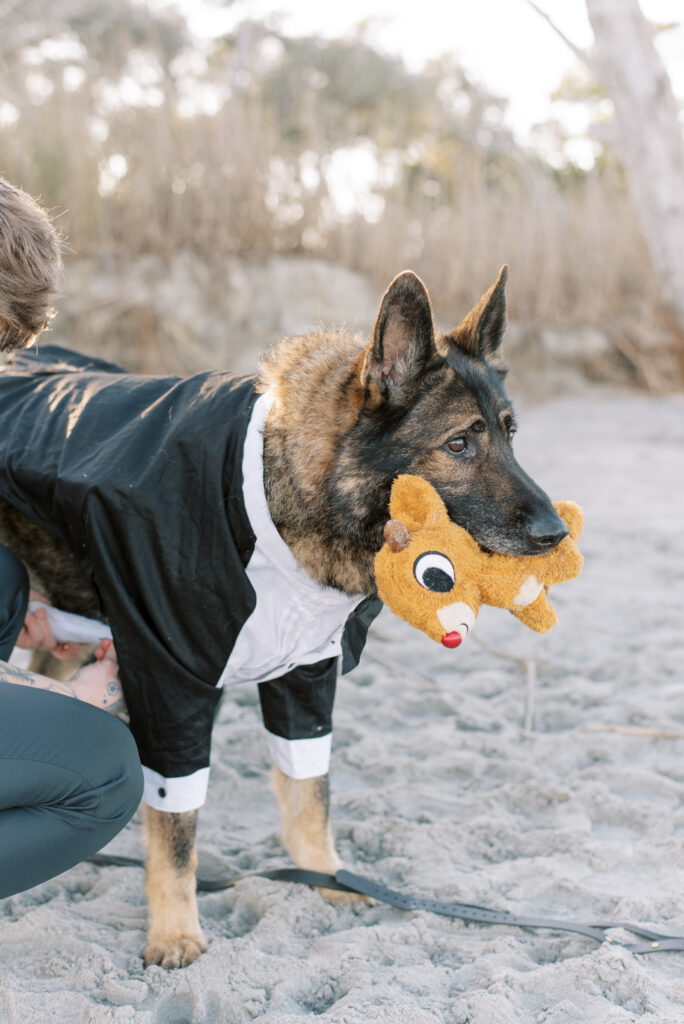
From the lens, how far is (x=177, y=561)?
2227 mm

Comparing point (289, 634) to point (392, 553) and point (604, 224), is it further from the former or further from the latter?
point (604, 224)

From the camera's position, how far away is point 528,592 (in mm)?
2176

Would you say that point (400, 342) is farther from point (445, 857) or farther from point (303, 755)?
point (445, 857)

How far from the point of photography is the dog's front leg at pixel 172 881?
2.31 metres

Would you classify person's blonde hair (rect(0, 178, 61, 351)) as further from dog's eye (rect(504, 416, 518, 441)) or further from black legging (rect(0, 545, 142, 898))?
dog's eye (rect(504, 416, 518, 441))

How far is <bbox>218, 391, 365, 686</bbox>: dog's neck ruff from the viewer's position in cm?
228

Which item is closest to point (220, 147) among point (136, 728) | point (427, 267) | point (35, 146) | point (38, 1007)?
point (35, 146)

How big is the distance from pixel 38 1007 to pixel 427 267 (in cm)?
983

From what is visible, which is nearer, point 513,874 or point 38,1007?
point 38,1007

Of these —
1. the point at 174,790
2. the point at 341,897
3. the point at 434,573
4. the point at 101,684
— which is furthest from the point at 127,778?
the point at 434,573

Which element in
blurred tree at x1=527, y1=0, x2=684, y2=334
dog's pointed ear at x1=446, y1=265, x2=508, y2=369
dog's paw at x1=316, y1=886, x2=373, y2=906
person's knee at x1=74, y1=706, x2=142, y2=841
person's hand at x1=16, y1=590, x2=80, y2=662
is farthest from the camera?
blurred tree at x1=527, y1=0, x2=684, y2=334

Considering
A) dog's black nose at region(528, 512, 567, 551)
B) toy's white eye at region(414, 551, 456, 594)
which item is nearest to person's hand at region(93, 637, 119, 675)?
toy's white eye at region(414, 551, 456, 594)

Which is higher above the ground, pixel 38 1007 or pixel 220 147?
pixel 220 147

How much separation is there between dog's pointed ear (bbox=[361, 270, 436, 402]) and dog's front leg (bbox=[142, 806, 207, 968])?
4.47 feet
